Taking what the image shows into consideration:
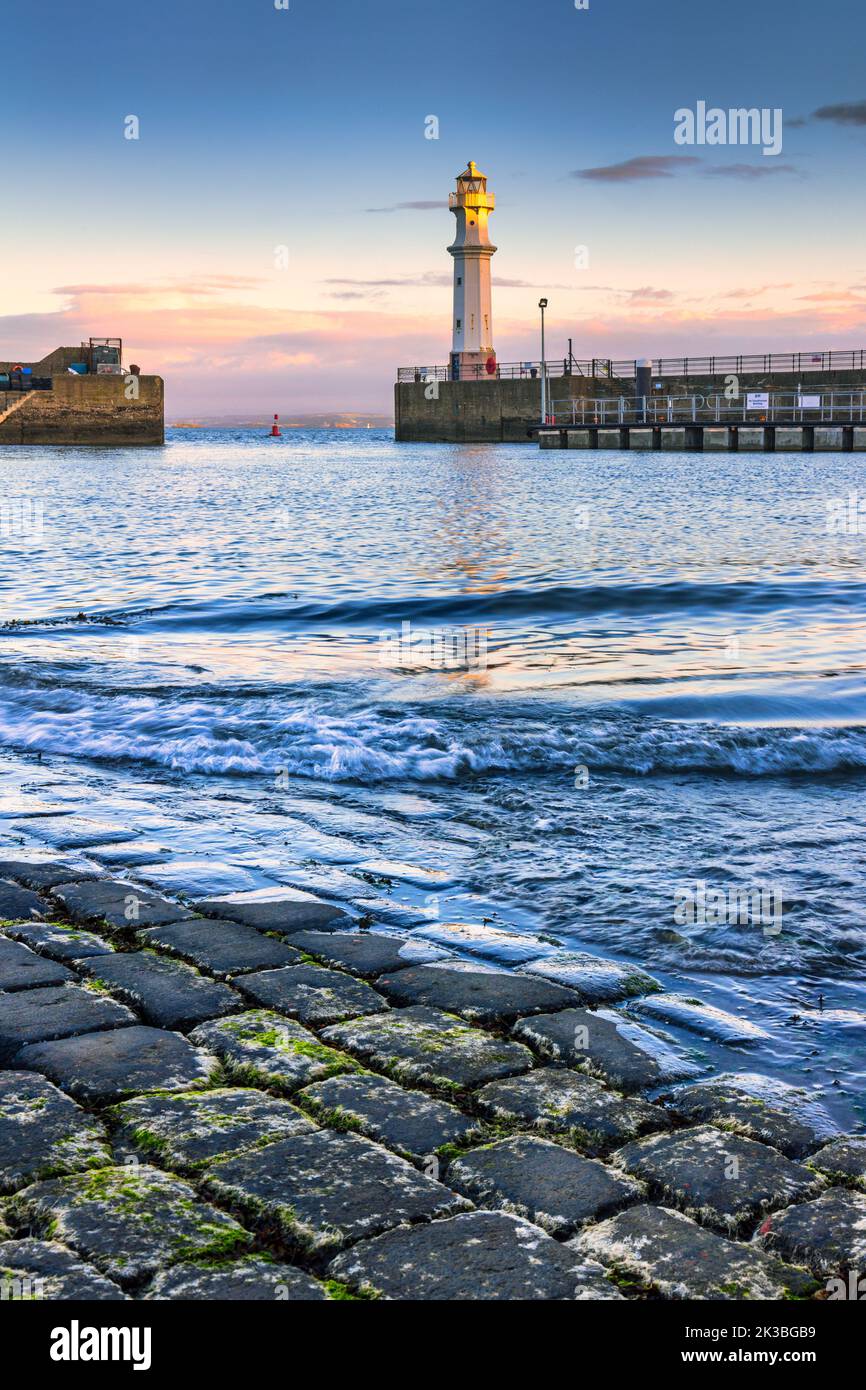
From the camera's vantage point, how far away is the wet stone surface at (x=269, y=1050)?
3.00 metres

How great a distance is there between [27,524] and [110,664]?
52.3 ft

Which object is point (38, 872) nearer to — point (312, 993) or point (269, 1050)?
point (312, 993)

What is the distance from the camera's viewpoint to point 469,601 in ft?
45.5

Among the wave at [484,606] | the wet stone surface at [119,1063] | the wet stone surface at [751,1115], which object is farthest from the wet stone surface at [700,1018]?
the wave at [484,606]

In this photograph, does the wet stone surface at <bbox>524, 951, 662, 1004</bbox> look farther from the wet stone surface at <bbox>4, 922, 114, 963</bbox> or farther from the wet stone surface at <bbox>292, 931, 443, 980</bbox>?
the wet stone surface at <bbox>4, 922, 114, 963</bbox>

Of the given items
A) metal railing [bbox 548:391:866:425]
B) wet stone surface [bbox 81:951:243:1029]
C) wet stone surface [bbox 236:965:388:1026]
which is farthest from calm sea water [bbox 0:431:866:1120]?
metal railing [bbox 548:391:866:425]

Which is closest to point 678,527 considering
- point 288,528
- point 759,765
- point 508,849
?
point 288,528

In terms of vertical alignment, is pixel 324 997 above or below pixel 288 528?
below

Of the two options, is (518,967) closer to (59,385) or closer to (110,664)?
(110,664)

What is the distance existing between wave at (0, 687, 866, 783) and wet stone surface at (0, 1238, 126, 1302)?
14.2 ft

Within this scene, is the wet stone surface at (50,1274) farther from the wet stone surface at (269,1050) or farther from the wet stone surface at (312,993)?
the wet stone surface at (312,993)

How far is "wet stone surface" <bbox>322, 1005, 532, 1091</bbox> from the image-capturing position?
304 cm

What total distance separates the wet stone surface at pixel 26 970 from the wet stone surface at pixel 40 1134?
587 mm
